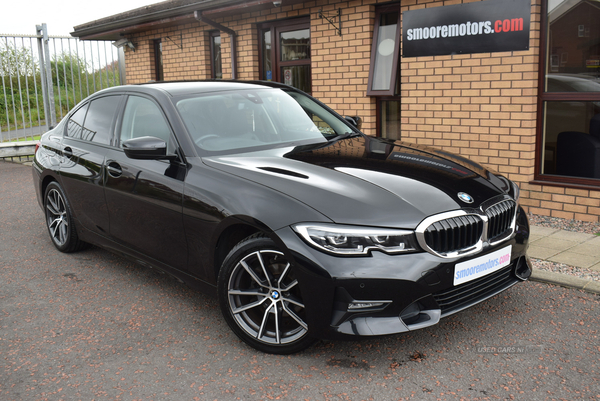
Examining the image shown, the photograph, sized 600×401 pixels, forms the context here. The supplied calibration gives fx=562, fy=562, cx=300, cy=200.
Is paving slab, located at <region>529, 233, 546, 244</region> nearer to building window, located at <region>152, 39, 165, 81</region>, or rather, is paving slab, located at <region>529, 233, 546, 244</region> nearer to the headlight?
the headlight

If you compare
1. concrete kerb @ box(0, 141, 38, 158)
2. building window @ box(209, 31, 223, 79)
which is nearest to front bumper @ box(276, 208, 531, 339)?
building window @ box(209, 31, 223, 79)

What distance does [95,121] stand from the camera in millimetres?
4996

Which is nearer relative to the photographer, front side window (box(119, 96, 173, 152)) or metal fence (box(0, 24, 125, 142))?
front side window (box(119, 96, 173, 152))

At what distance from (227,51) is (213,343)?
749 cm

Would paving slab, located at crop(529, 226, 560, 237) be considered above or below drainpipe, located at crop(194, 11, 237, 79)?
below

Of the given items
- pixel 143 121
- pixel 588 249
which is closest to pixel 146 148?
pixel 143 121

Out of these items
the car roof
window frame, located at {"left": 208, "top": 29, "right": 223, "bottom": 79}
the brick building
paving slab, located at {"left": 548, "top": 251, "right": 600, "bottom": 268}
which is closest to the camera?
the car roof

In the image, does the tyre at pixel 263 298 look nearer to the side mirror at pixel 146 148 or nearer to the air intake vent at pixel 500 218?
the side mirror at pixel 146 148

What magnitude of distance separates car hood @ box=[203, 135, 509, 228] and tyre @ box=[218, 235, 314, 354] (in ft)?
1.32

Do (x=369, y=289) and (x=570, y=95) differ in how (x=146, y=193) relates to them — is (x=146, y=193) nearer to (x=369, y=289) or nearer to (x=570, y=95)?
(x=369, y=289)

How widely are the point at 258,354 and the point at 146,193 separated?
1.47 meters

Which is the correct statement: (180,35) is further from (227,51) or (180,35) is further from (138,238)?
(138,238)

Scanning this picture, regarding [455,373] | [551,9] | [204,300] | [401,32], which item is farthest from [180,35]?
[455,373]

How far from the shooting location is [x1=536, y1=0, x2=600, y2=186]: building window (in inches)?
234
